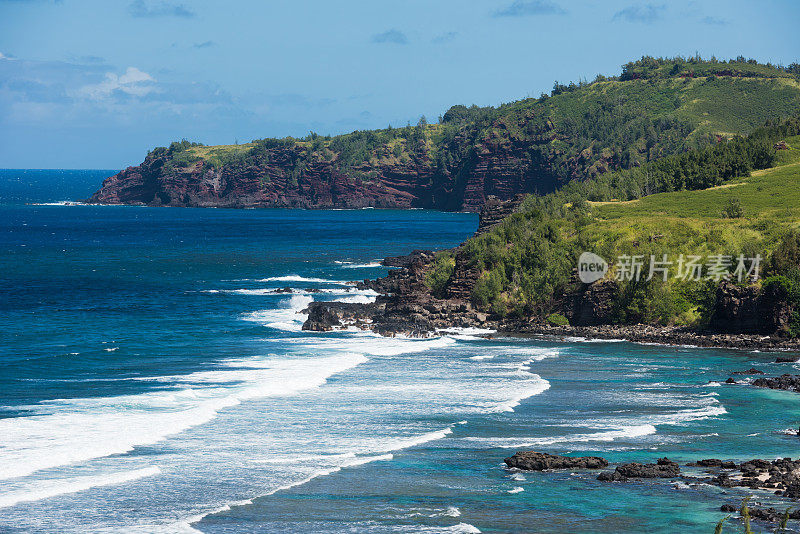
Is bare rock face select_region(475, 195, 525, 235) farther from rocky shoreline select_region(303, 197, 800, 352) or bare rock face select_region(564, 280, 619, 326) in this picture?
bare rock face select_region(564, 280, 619, 326)

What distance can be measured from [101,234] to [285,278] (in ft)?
295

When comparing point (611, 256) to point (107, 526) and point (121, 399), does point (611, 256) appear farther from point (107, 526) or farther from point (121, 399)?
point (107, 526)

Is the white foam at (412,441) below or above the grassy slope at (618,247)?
below

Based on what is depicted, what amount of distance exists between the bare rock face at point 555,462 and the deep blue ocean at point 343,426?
794 mm

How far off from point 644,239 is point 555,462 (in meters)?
45.7

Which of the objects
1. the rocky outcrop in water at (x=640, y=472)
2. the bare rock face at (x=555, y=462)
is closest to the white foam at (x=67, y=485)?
the bare rock face at (x=555, y=462)

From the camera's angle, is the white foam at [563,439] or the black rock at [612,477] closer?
the black rock at [612,477]

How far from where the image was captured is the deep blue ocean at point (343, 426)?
97.7ft

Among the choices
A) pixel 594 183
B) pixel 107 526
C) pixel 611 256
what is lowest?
pixel 107 526

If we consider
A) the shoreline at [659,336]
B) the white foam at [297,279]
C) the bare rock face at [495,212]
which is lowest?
the shoreline at [659,336]

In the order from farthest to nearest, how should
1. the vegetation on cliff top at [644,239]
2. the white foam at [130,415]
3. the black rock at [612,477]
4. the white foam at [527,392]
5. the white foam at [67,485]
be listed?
the vegetation on cliff top at [644,239], the white foam at [527,392], the white foam at [130,415], the black rock at [612,477], the white foam at [67,485]

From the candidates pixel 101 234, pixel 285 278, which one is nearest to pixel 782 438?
pixel 285 278

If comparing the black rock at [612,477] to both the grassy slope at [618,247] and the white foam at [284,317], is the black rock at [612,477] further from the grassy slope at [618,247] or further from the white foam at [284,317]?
the white foam at [284,317]

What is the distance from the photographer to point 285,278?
116 meters
